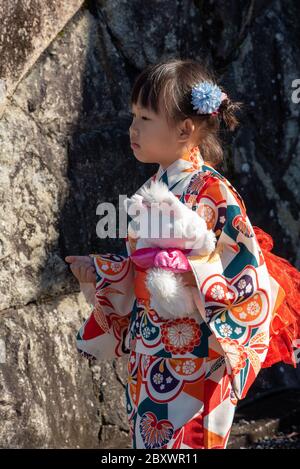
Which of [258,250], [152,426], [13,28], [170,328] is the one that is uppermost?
[13,28]

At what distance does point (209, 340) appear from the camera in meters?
3.35

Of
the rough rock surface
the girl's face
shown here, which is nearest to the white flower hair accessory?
the girl's face

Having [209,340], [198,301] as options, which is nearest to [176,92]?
[198,301]

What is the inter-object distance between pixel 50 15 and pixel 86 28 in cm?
24

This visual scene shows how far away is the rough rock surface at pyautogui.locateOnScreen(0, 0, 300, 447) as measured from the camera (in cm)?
421

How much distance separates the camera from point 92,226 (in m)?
4.59

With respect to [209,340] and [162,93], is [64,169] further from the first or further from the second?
[209,340]

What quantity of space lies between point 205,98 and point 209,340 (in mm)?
772

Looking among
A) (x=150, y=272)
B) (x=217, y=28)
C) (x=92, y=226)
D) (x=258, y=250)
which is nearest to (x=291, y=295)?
(x=258, y=250)

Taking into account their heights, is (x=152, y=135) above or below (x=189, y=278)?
above

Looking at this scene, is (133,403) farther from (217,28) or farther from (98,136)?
(217,28)

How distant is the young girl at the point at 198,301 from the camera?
3301mm
